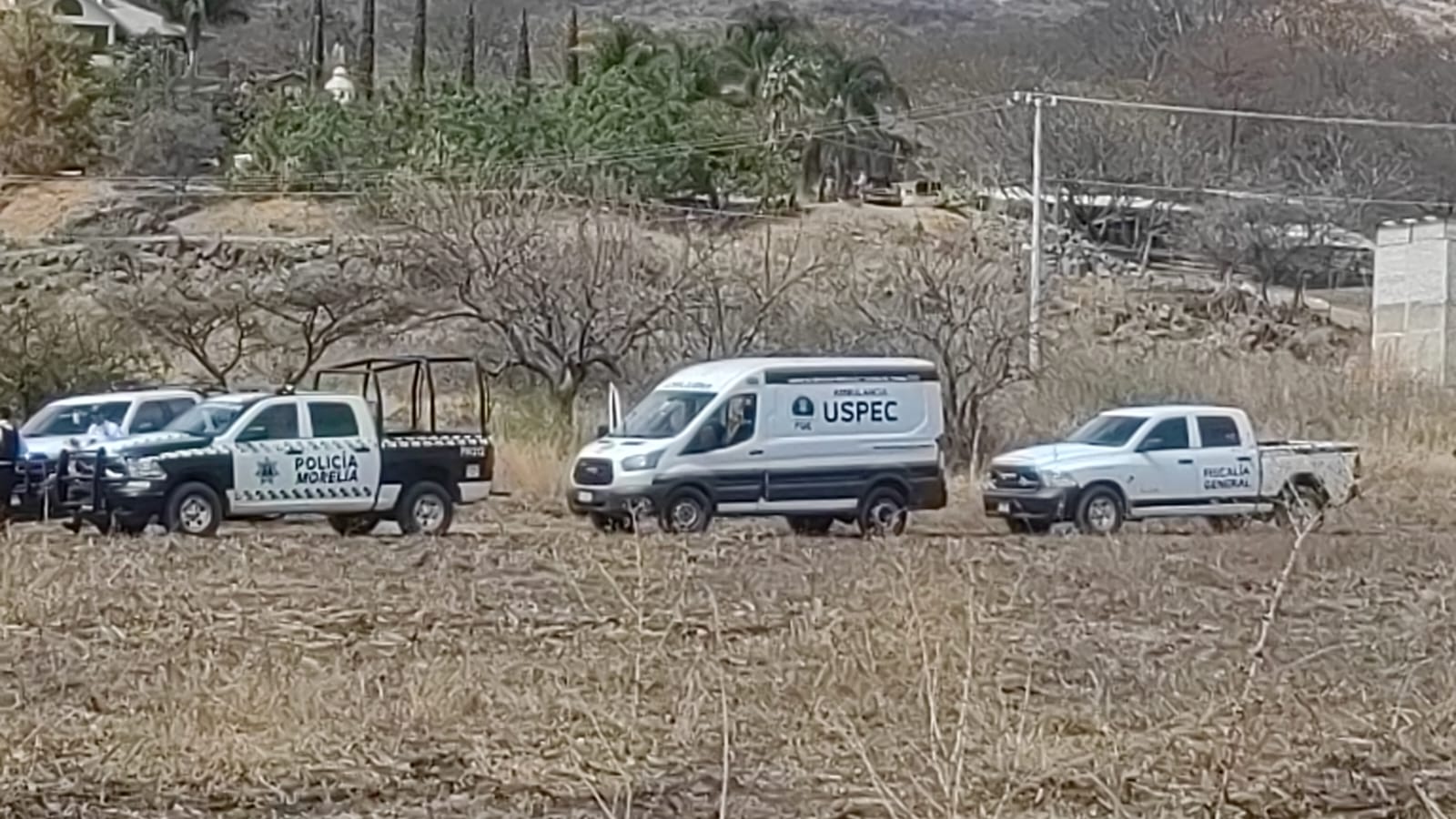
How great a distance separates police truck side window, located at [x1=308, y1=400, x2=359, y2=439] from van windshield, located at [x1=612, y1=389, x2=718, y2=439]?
301cm

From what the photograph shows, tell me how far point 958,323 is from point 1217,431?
929 centimetres

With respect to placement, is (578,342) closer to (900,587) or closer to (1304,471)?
(1304,471)

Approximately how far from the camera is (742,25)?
63.6 meters

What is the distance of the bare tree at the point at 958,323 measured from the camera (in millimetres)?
33219

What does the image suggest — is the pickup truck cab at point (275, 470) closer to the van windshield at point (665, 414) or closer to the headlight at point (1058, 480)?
the van windshield at point (665, 414)

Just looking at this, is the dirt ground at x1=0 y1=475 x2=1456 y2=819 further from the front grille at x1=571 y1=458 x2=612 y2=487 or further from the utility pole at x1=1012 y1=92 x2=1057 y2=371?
the utility pole at x1=1012 y1=92 x2=1057 y2=371

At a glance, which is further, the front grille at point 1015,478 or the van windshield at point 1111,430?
the van windshield at point 1111,430

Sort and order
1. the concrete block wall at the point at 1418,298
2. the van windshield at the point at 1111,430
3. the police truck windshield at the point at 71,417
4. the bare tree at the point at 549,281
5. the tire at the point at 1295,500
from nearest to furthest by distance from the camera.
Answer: the tire at the point at 1295,500 < the van windshield at the point at 1111,430 < the police truck windshield at the point at 71,417 < the bare tree at the point at 549,281 < the concrete block wall at the point at 1418,298

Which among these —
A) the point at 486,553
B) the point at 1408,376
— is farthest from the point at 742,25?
the point at 486,553

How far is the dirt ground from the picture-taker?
8.98 meters

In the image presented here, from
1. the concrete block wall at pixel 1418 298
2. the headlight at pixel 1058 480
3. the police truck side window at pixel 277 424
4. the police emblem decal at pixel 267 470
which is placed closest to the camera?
the police emblem decal at pixel 267 470

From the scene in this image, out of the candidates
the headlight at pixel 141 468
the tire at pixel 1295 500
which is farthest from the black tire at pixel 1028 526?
the headlight at pixel 141 468

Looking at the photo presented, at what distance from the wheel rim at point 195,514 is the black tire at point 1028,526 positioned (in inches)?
346

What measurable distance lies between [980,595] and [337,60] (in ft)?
203
